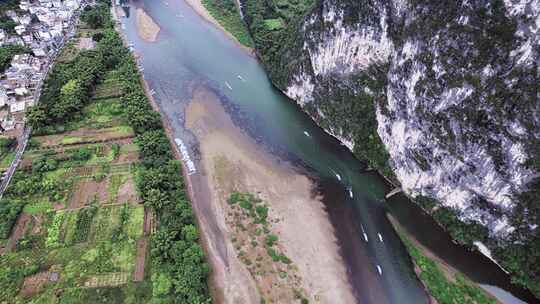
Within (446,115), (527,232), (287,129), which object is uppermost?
(446,115)

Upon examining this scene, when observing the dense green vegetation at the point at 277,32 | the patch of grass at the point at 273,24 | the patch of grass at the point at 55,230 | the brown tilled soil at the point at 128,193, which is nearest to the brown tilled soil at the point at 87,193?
the patch of grass at the point at 55,230

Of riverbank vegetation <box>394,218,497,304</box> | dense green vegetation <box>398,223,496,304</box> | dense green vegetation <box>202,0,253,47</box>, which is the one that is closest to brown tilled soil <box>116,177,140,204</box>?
riverbank vegetation <box>394,218,497,304</box>

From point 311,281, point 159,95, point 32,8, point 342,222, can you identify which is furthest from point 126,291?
point 32,8

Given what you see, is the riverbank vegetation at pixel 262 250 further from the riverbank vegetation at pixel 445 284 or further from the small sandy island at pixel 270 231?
the riverbank vegetation at pixel 445 284

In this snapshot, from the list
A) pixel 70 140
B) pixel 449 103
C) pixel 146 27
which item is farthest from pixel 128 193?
pixel 146 27

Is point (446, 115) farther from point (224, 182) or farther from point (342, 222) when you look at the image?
point (224, 182)

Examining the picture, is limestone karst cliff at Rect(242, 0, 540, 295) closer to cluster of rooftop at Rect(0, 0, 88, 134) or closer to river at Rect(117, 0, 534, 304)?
river at Rect(117, 0, 534, 304)
